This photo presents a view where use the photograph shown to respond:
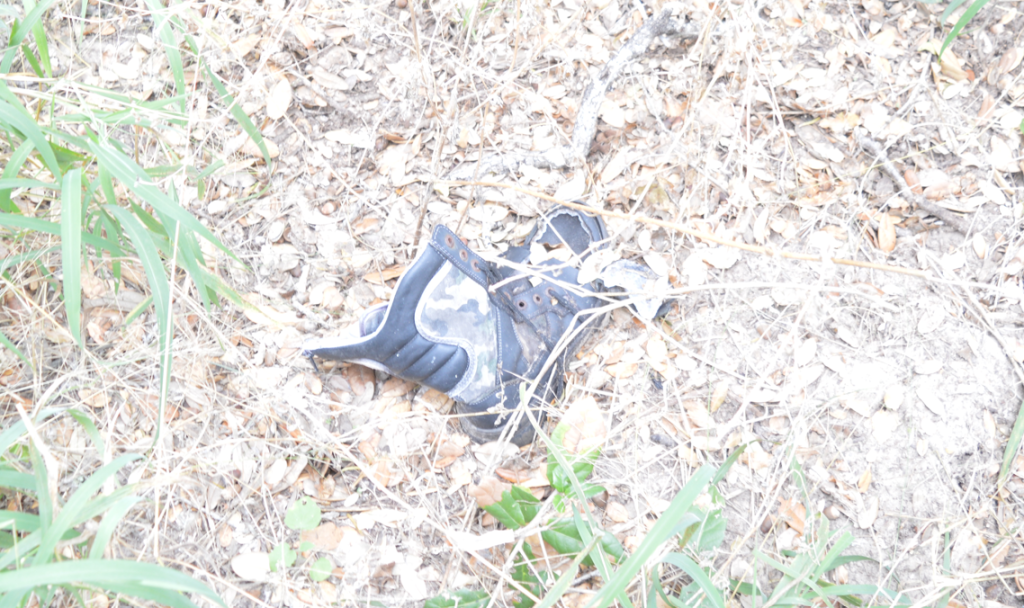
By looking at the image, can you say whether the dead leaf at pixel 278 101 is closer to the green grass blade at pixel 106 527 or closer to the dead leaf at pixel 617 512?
the green grass blade at pixel 106 527

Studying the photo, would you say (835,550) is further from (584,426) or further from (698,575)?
(584,426)

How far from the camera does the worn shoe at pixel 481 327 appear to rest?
1163mm

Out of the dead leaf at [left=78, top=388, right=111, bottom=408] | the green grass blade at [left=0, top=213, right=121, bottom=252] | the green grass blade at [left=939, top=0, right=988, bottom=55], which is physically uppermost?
the green grass blade at [left=939, top=0, right=988, bottom=55]

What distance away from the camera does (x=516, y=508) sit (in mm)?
1106

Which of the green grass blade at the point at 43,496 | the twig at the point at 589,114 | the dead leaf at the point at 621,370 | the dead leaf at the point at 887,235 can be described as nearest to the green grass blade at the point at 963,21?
the dead leaf at the point at 887,235

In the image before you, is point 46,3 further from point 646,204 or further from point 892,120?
point 892,120

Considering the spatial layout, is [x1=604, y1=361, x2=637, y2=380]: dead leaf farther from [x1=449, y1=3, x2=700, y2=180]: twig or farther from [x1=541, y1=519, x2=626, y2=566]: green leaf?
[x1=449, y1=3, x2=700, y2=180]: twig

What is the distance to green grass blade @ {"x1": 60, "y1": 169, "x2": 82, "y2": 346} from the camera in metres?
0.90

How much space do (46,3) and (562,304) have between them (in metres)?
1.12

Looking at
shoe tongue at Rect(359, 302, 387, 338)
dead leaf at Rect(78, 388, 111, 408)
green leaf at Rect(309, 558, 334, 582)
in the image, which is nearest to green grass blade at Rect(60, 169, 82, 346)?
dead leaf at Rect(78, 388, 111, 408)

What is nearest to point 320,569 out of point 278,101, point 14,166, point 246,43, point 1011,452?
point 14,166

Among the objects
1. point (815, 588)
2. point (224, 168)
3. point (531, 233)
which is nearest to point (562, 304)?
point (531, 233)

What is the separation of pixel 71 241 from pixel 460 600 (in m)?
0.87

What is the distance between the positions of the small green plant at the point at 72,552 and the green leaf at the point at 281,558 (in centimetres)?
28
